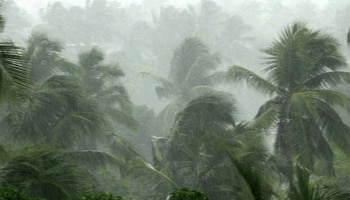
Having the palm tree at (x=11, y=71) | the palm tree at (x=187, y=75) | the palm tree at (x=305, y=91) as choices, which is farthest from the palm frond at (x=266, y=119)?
the palm tree at (x=187, y=75)

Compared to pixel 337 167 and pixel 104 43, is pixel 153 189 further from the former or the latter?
pixel 104 43

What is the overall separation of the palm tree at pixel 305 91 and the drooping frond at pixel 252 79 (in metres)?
0.03

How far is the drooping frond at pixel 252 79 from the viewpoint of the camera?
13.5 metres

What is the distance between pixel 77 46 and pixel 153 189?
1385 inches

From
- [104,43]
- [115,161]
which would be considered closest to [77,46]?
[104,43]

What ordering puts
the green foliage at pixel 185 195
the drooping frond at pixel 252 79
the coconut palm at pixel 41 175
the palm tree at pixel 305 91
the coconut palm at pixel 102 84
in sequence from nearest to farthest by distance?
the green foliage at pixel 185 195 → the coconut palm at pixel 41 175 → the palm tree at pixel 305 91 → the drooping frond at pixel 252 79 → the coconut palm at pixel 102 84

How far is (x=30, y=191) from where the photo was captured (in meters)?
8.03

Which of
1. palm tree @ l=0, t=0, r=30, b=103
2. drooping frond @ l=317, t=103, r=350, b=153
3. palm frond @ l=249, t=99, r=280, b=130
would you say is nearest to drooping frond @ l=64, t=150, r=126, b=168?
palm frond @ l=249, t=99, r=280, b=130

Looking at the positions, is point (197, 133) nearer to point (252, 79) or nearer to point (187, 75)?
point (252, 79)

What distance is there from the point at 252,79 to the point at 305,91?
5.64ft

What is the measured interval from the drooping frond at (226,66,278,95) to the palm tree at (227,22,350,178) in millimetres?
28

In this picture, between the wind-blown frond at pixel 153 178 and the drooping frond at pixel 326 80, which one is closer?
the wind-blown frond at pixel 153 178

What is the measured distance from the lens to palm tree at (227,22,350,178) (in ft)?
41.8

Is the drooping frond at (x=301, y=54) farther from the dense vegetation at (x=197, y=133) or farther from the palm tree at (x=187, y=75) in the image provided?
the palm tree at (x=187, y=75)
